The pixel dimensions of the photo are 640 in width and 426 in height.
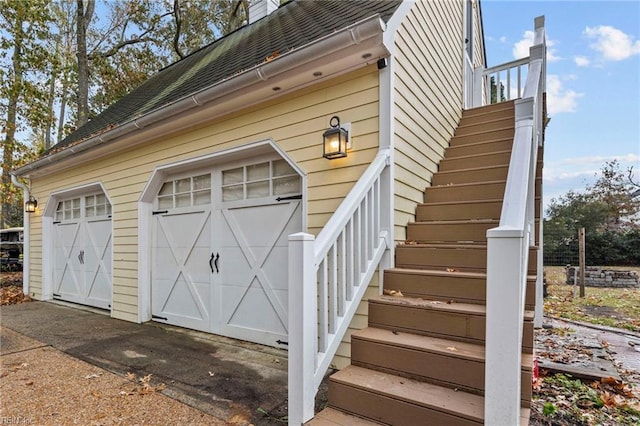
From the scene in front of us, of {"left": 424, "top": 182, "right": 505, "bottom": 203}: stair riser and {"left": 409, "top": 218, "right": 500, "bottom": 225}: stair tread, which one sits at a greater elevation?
{"left": 424, "top": 182, "right": 505, "bottom": 203}: stair riser

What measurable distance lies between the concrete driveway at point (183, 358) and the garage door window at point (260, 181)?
1740mm

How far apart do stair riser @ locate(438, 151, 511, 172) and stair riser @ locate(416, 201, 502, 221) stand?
71cm

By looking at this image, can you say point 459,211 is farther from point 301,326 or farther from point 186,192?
point 186,192

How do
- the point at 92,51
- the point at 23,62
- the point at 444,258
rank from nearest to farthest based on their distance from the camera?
the point at 444,258 → the point at 23,62 → the point at 92,51

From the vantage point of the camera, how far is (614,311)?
6027 millimetres

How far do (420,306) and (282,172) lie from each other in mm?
2158

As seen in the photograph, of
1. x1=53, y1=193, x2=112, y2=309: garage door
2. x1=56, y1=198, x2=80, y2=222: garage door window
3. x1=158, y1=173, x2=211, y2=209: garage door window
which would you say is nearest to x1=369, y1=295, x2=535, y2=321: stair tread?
x1=158, y1=173, x2=211, y2=209: garage door window

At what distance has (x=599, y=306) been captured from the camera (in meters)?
6.50

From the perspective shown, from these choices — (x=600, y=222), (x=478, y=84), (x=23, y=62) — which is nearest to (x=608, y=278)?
(x=600, y=222)

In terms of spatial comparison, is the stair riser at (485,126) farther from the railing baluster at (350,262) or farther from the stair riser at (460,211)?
the railing baluster at (350,262)

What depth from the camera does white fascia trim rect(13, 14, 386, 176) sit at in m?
2.67

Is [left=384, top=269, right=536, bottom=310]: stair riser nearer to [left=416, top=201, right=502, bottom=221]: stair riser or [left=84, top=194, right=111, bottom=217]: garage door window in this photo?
[left=416, top=201, right=502, bottom=221]: stair riser

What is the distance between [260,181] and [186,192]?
1464 millimetres

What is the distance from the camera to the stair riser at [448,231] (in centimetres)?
287
